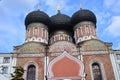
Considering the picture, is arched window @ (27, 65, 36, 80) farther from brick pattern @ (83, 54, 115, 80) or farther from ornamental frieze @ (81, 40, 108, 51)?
ornamental frieze @ (81, 40, 108, 51)

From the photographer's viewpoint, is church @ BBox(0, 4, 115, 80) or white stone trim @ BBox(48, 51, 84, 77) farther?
church @ BBox(0, 4, 115, 80)

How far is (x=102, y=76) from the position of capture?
57.8ft

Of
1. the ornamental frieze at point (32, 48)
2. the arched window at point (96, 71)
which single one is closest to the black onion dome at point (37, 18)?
the ornamental frieze at point (32, 48)

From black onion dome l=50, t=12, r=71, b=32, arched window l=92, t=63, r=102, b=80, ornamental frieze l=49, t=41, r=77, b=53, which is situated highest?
black onion dome l=50, t=12, r=71, b=32

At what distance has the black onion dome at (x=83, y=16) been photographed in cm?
2278

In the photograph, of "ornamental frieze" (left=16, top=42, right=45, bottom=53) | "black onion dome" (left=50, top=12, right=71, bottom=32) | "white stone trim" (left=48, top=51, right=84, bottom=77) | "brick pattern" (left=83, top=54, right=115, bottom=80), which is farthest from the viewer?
"black onion dome" (left=50, top=12, right=71, bottom=32)

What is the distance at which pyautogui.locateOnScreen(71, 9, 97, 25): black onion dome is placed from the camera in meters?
22.8

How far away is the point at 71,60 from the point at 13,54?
596 centimetres

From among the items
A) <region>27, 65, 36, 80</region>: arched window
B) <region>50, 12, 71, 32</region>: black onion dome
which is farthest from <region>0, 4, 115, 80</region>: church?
<region>50, 12, 71, 32</region>: black onion dome

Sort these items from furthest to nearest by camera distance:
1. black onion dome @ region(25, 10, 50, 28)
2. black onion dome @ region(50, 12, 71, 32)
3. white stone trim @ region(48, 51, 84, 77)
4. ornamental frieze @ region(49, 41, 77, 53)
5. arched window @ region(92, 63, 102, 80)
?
black onion dome @ region(50, 12, 71, 32), black onion dome @ region(25, 10, 50, 28), ornamental frieze @ region(49, 41, 77, 53), arched window @ region(92, 63, 102, 80), white stone trim @ region(48, 51, 84, 77)

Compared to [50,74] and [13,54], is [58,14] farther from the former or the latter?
[50,74]

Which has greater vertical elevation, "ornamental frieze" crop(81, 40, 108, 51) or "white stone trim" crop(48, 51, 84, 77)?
"ornamental frieze" crop(81, 40, 108, 51)

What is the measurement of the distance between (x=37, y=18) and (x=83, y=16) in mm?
5515

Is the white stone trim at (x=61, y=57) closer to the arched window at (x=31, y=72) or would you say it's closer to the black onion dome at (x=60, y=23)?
the arched window at (x=31, y=72)
